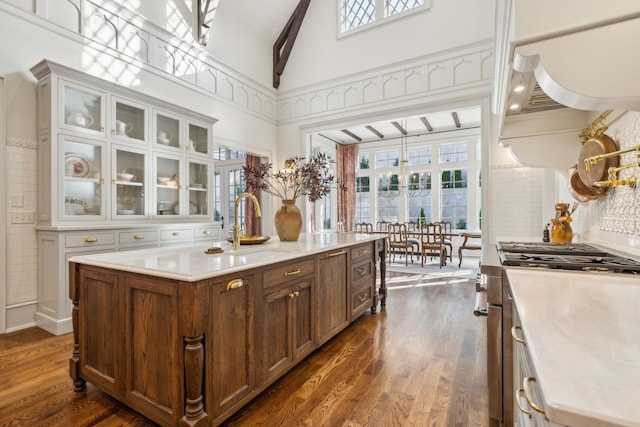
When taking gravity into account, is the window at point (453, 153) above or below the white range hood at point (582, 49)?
above

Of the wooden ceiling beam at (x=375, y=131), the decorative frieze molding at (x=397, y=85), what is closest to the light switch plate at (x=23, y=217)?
the decorative frieze molding at (x=397, y=85)

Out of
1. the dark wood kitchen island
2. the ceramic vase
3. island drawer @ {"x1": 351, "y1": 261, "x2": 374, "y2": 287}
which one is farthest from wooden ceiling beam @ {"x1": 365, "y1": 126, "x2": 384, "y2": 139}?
the dark wood kitchen island

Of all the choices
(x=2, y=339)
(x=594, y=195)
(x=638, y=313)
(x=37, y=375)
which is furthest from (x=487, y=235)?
(x=2, y=339)

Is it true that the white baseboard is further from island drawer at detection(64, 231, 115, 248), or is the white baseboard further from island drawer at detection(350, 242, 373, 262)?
island drawer at detection(350, 242, 373, 262)

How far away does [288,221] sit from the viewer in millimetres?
2680

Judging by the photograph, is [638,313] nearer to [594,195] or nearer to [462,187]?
[594,195]

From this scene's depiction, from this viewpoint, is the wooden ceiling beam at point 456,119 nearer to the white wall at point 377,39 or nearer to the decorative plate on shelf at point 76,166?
the white wall at point 377,39

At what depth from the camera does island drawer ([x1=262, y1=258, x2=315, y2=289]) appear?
1.72m

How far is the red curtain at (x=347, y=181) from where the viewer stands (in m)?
8.87

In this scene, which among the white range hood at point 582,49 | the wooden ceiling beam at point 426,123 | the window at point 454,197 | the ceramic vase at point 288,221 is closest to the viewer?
the white range hood at point 582,49

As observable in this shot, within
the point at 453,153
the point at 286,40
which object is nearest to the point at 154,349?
the point at 286,40

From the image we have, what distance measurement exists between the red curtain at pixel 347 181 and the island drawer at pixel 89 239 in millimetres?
6399

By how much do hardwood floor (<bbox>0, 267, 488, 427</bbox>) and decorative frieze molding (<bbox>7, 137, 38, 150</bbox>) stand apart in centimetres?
171

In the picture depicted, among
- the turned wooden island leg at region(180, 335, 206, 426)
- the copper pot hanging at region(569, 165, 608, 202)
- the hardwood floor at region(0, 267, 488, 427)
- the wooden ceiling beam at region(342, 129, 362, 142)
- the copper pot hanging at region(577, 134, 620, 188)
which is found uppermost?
the wooden ceiling beam at region(342, 129, 362, 142)
